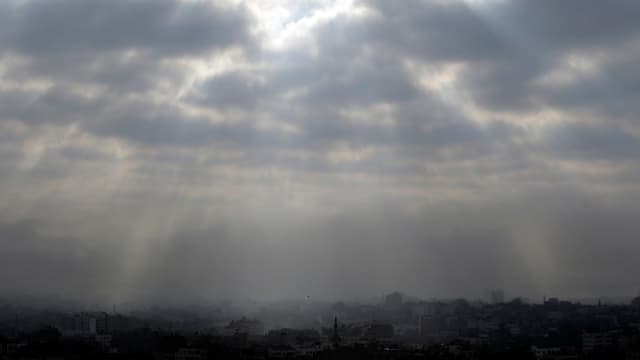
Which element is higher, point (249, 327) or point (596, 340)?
point (249, 327)

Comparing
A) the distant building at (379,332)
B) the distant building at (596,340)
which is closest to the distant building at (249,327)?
the distant building at (379,332)

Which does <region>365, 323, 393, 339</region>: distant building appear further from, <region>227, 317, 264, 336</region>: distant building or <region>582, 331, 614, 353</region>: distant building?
<region>582, 331, 614, 353</region>: distant building

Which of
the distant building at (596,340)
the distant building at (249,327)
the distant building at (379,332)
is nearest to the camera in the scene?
the distant building at (596,340)

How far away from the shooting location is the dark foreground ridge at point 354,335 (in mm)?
51469

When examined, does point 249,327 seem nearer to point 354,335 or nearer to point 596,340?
point 354,335

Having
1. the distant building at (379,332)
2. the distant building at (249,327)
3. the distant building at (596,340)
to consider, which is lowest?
the distant building at (596,340)

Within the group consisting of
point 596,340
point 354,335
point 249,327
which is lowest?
point 596,340

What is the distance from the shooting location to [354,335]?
2805 inches

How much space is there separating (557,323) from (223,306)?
250 feet

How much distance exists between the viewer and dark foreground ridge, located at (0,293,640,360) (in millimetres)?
51469

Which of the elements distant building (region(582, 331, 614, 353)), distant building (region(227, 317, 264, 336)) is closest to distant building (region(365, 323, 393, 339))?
distant building (region(227, 317, 264, 336))

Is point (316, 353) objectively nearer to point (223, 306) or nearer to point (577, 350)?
point (577, 350)

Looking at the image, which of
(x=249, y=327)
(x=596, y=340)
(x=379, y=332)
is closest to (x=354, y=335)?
(x=379, y=332)

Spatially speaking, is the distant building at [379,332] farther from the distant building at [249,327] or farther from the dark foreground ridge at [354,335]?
the distant building at [249,327]
